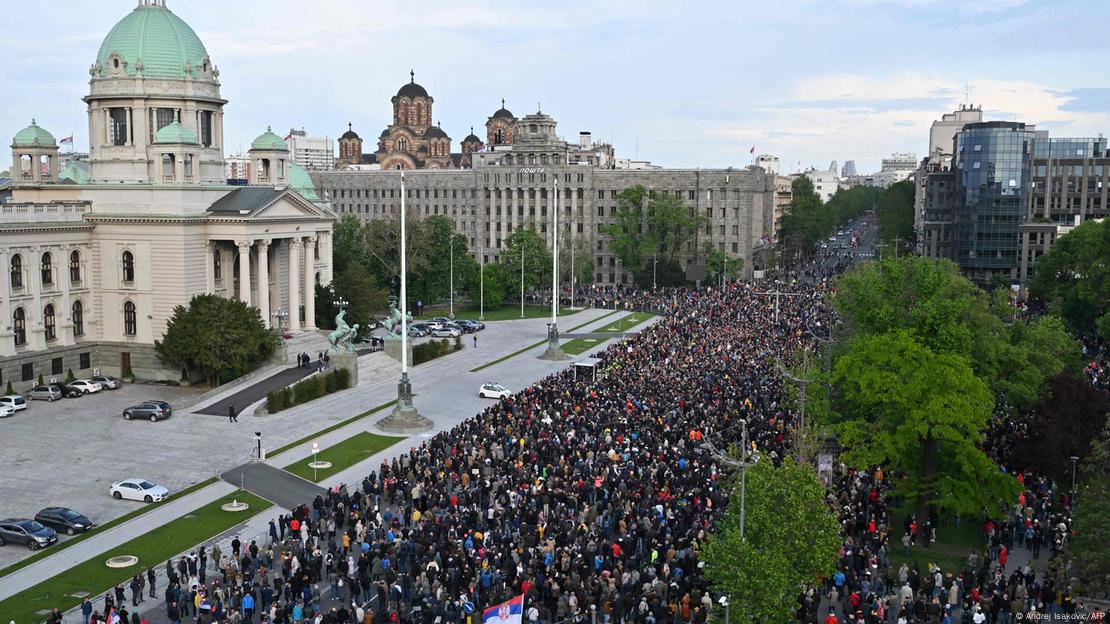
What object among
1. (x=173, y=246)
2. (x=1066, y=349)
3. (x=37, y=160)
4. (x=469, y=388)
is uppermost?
(x=37, y=160)

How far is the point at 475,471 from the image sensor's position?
37844mm

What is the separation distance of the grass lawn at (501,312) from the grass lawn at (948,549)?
62831 mm

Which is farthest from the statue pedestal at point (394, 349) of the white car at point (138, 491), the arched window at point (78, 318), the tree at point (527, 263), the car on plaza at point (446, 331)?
the tree at point (527, 263)

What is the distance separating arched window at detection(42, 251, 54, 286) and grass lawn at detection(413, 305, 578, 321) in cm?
3560

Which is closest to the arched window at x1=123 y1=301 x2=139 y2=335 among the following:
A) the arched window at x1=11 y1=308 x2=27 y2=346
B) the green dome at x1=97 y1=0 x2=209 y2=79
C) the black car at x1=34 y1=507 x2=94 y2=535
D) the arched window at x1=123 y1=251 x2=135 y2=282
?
the arched window at x1=123 y1=251 x2=135 y2=282

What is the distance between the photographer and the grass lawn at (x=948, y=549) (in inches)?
1271

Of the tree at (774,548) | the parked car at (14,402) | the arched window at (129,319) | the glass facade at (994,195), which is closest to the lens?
the tree at (774,548)

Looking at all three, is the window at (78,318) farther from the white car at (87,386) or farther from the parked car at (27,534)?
the parked car at (27,534)

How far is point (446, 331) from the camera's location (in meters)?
82.6

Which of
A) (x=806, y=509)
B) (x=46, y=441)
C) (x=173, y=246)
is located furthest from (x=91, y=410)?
(x=806, y=509)

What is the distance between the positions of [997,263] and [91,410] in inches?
3675

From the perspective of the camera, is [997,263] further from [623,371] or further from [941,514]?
[941,514]

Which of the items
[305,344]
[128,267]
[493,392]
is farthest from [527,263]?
[493,392]

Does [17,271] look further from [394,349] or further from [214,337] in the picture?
[394,349]
